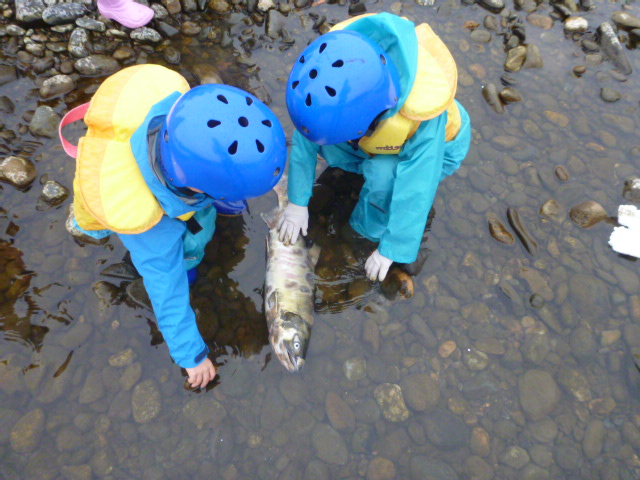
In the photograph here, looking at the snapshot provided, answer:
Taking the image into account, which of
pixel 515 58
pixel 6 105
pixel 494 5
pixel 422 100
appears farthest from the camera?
pixel 494 5

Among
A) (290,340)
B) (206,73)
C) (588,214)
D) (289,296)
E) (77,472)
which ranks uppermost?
(206,73)

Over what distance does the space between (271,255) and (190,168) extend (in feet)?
5.48

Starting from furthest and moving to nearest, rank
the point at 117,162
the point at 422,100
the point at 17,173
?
1. the point at 17,173
2. the point at 422,100
3. the point at 117,162

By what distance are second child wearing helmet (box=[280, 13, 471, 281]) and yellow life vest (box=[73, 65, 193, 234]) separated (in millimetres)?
1113

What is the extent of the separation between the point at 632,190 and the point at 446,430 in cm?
329

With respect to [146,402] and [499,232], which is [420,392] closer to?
[499,232]

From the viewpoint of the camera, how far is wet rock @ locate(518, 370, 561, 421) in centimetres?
391

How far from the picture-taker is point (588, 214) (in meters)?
4.77

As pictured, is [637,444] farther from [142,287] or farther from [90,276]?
[90,276]

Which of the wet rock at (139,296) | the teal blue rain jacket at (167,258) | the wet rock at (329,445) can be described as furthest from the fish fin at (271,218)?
the wet rock at (329,445)

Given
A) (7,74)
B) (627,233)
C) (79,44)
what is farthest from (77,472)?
(627,233)

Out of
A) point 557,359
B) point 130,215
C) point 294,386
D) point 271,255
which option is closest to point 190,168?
point 130,215

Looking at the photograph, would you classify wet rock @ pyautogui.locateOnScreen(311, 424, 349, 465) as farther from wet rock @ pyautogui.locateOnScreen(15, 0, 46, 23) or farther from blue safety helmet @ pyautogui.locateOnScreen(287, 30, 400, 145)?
wet rock @ pyautogui.locateOnScreen(15, 0, 46, 23)

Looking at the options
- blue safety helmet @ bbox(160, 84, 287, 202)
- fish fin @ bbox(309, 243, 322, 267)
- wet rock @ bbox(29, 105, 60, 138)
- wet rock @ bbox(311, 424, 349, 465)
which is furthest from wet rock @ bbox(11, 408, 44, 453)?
wet rock @ bbox(29, 105, 60, 138)
